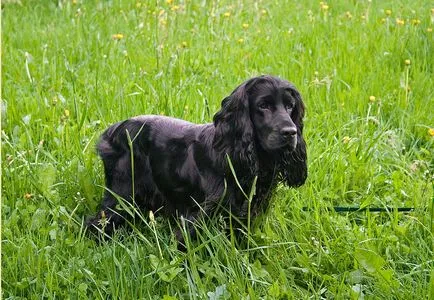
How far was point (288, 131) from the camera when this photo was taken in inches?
115

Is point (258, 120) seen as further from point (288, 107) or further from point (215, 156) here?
point (215, 156)

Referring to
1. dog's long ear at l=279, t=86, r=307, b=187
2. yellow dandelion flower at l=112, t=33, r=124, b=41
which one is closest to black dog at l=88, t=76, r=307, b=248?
dog's long ear at l=279, t=86, r=307, b=187

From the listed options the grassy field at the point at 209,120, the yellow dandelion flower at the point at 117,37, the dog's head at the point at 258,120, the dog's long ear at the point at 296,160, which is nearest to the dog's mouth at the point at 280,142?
the dog's head at the point at 258,120

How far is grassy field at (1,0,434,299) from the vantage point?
9.99 ft

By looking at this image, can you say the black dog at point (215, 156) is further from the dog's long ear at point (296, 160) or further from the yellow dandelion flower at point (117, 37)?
the yellow dandelion flower at point (117, 37)

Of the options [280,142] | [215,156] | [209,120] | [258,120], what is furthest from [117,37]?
[280,142]

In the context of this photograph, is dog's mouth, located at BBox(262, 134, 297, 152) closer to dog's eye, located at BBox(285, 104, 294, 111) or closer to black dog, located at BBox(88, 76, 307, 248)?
black dog, located at BBox(88, 76, 307, 248)

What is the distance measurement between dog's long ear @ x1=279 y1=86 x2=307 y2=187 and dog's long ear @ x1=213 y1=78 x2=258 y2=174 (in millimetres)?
167

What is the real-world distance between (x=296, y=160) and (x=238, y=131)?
330 mm

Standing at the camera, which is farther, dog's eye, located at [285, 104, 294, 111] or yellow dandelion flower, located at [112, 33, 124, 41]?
yellow dandelion flower, located at [112, 33, 124, 41]

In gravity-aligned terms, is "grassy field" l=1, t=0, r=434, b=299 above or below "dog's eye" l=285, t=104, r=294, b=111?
below

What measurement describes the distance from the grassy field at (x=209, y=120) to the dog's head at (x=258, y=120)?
0.36 m

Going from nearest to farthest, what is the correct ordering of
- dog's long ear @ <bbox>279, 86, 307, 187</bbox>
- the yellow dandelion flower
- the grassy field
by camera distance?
the grassy field → dog's long ear @ <bbox>279, 86, 307, 187</bbox> → the yellow dandelion flower

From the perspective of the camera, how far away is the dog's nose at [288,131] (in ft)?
9.62
